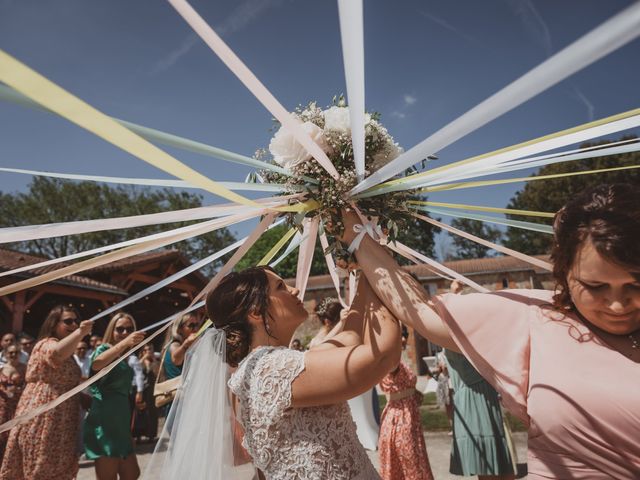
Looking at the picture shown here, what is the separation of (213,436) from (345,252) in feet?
4.06

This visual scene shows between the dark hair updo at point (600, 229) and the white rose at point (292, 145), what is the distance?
1001mm

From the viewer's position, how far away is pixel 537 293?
154cm

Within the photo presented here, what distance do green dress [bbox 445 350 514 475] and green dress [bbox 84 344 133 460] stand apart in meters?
3.41

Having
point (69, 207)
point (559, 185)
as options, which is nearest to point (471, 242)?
point (559, 185)

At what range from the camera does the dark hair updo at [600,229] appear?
3.79 ft

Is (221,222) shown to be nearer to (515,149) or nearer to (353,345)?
(353,345)

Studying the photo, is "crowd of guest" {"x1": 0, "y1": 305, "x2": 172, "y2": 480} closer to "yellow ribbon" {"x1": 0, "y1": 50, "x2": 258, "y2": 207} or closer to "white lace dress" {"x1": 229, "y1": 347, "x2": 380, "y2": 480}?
"white lace dress" {"x1": 229, "y1": 347, "x2": 380, "y2": 480}

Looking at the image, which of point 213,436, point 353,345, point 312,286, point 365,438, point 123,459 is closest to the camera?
point 353,345

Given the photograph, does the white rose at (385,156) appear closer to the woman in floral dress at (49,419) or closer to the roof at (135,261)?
the woman in floral dress at (49,419)

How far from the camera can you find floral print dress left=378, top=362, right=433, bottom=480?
4.05 m

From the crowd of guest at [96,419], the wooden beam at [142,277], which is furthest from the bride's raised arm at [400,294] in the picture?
the wooden beam at [142,277]

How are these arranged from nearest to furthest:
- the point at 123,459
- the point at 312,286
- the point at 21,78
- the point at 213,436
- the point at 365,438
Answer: the point at 21,78
the point at 213,436
the point at 123,459
the point at 365,438
the point at 312,286

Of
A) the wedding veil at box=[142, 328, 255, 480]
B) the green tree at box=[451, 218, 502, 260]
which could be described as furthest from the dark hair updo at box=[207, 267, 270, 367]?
the green tree at box=[451, 218, 502, 260]

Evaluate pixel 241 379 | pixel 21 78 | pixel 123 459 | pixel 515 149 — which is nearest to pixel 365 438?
pixel 123 459
